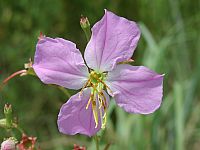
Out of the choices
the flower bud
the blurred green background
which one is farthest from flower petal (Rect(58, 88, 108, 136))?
the blurred green background

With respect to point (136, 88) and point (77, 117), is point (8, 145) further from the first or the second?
point (136, 88)

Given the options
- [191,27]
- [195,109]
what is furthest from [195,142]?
[191,27]

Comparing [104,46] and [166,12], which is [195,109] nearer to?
[166,12]

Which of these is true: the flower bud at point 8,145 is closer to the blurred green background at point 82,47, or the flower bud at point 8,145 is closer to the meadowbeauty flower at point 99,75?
the meadowbeauty flower at point 99,75

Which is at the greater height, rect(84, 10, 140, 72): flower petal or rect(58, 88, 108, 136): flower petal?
rect(84, 10, 140, 72): flower petal

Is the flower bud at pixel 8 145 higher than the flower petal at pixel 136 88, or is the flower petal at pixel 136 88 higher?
the flower petal at pixel 136 88

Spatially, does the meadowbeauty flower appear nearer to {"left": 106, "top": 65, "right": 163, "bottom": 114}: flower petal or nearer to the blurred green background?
{"left": 106, "top": 65, "right": 163, "bottom": 114}: flower petal

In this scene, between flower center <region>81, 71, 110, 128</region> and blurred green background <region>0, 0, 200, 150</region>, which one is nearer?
flower center <region>81, 71, 110, 128</region>

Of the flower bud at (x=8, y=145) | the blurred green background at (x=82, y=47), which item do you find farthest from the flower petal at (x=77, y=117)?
Answer: the blurred green background at (x=82, y=47)
